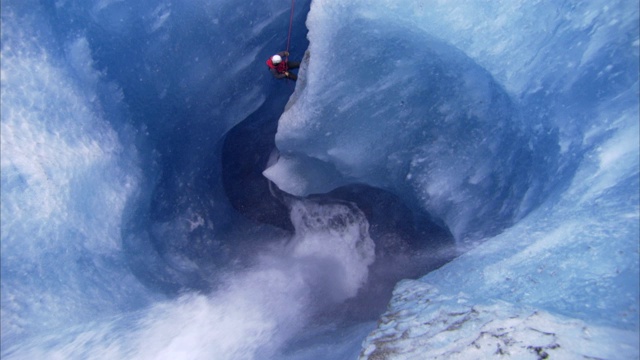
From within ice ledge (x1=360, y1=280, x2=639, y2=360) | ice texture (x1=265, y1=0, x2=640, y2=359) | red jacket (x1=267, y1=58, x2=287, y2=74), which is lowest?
ice ledge (x1=360, y1=280, x2=639, y2=360)

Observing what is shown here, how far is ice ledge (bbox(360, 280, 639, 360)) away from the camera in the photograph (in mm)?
1615

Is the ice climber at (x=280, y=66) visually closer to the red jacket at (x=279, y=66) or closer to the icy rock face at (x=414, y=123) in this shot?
the red jacket at (x=279, y=66)

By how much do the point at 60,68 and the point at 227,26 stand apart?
1.08m

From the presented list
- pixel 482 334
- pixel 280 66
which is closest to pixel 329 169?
pixel 280 66

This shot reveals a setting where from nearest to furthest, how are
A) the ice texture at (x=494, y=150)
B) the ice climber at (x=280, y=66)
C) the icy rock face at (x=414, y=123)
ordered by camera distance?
the ice texture at (x=494, y=150) < the icy rock face at (x=414, y=123) < the ice climber at (x=280, y=66)

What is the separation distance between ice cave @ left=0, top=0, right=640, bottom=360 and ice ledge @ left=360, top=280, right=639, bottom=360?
0.01 m

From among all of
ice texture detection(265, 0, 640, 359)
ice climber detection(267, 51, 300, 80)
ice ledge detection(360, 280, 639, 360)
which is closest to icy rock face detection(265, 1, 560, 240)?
ice texture detection(265, 0, 640, 359)

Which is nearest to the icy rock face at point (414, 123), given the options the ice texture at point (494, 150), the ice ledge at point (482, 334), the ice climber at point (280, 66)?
the ice texture at point (494, 150)

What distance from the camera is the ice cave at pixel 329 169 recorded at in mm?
2000

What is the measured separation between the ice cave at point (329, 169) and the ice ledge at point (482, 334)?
0.01m

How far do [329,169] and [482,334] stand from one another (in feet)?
4.92

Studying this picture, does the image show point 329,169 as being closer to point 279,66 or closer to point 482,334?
point 279,66

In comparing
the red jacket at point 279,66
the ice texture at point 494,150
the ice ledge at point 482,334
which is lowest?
the ice ledge at point 482,334

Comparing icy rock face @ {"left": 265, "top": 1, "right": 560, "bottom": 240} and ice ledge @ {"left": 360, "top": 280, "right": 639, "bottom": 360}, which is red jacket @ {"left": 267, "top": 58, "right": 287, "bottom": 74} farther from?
ice ledge @ {"left": 360, "top": 280, "right": 639, "bottom": 360}
